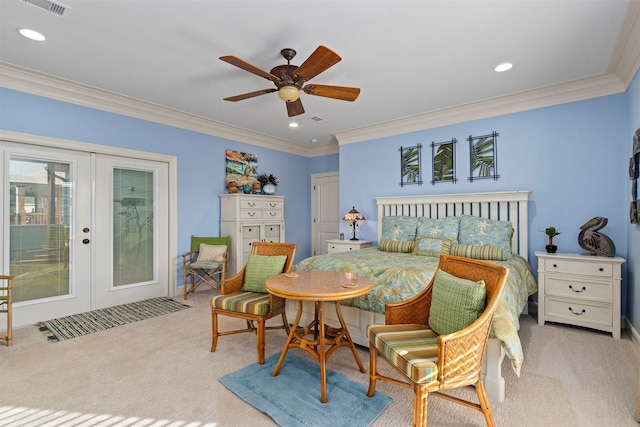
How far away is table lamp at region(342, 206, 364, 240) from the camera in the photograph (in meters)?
5.13

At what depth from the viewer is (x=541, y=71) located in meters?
3.24

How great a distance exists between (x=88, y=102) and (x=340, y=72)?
9.97 feet

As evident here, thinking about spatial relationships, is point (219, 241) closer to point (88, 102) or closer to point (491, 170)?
point (88, 102)

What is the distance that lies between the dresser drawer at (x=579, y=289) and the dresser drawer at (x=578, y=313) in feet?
0.25

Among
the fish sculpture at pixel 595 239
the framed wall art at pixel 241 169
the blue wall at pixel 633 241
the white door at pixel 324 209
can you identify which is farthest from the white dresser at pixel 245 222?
the blue wall at pixel 633 241

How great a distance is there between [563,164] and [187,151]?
16.5 ft

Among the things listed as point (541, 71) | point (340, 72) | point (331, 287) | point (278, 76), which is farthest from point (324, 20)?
point (541, 71)

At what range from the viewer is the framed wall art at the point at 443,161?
446cm

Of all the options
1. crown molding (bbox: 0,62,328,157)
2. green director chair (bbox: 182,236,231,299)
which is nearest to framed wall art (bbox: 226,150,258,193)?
crown molding (bbox: 0,62,328,157)

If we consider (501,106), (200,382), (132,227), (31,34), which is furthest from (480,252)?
(31,34)

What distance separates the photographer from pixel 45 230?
3555 millimetres

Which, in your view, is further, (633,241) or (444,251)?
(444,251)

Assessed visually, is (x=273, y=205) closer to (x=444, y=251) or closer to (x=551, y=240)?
(x=444, y=251)

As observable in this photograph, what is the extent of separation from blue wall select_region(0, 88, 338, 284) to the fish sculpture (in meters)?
4.22
